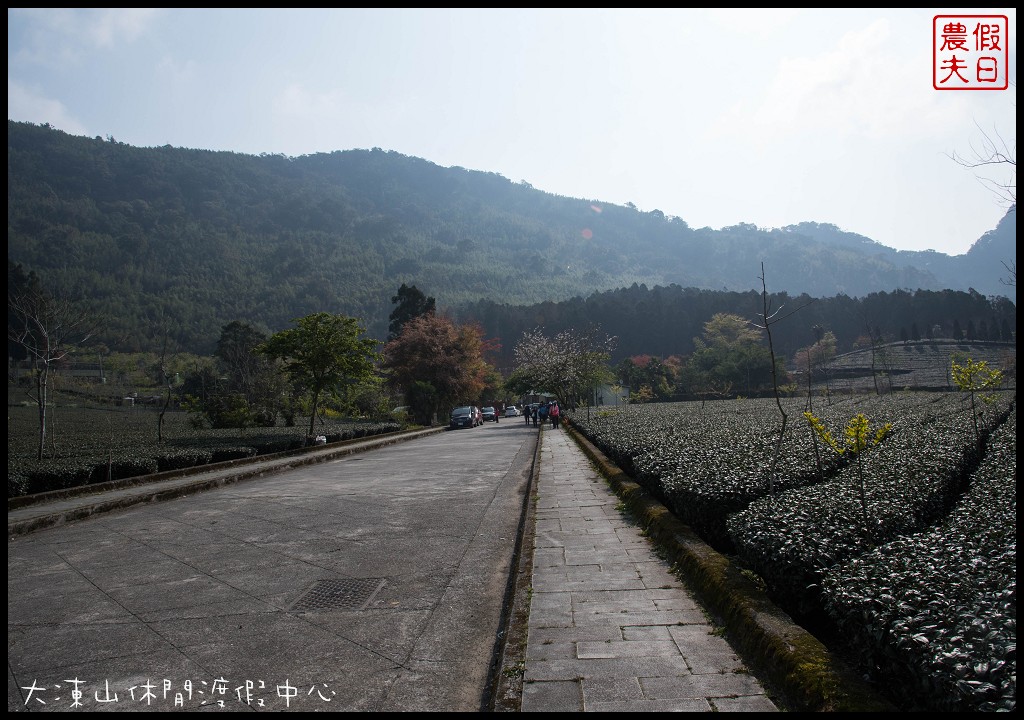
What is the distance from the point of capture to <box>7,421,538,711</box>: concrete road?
3.12 metres

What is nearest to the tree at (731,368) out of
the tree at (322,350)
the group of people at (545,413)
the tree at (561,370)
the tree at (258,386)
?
the tree at (561,370)

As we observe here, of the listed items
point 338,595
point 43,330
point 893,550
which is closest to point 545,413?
point 43,330

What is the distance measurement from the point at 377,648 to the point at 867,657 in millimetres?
2573

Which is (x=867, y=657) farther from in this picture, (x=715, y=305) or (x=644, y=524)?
(x=715, y=305)

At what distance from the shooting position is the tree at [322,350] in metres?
21.1

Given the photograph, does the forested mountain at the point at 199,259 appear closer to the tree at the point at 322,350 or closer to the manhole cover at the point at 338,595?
the tree at the point at 322,350

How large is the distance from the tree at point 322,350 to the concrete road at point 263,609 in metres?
12.6

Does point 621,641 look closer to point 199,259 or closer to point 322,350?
point 322,350

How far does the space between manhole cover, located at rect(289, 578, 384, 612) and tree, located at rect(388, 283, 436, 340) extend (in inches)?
1897

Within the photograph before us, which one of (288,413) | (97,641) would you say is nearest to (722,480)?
(97,641)

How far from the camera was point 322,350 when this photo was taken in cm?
2109

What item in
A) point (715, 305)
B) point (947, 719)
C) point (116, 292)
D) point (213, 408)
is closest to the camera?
point (947, 719)

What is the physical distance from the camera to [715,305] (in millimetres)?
106938

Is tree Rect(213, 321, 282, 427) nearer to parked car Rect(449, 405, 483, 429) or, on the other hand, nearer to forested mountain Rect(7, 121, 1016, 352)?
parked car Rect(449, 405, 483, 429)
